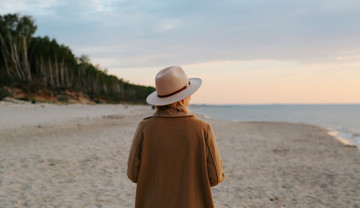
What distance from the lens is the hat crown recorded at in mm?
1814

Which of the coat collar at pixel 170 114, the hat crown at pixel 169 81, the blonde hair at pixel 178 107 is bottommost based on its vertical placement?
the coat collar at pixel 170 114

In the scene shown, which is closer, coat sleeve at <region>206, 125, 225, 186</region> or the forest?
coat sleeve at <region>206, 125, 225, 186</region>

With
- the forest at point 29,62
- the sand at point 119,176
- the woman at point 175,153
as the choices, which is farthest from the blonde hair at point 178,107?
the forest at point 29,62

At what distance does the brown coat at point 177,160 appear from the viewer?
1731 mm

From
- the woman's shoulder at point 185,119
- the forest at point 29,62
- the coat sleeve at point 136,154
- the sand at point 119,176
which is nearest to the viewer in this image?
the woman's shoulder at point 185,119

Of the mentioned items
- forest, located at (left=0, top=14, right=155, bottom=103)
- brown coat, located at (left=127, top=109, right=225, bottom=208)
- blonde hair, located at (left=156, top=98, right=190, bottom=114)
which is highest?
forest, located at (left=0, top=14, right=155, bottom=103)

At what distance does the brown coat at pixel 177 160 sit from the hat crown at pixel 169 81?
0.59ft

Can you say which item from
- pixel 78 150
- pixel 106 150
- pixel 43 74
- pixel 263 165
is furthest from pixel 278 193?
pixel 43 74

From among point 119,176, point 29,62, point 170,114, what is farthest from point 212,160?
point 29,62

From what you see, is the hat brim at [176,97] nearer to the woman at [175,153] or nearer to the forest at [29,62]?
the woman at [175,153]

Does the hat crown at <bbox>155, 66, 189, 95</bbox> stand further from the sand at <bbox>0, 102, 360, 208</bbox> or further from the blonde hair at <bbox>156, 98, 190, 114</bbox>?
the sand at <bbox>0, 102, 360, 208</bbox>

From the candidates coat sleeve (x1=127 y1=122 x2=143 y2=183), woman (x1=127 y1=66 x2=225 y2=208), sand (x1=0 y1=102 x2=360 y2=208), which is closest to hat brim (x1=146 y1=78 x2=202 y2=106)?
woman (x1=127 y1=66 x2=225 y2=208)

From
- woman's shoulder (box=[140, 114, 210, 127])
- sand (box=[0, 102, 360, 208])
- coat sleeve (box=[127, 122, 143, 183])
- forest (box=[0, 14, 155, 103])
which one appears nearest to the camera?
woman's shoulder (box=[140, 114, 210, 127])

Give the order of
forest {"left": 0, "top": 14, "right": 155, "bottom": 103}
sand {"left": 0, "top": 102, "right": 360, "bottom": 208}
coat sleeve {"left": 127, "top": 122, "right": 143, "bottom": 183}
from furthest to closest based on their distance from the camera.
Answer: forest {"left": 0, "top": 14, "right": 155, "bottom": 103} < sand {"left": 0, "top": 102, "right": 360, "bottom": 208} < coat sleeve {"left": 127, "top": 122, "right": 143, "bottom": 183}
